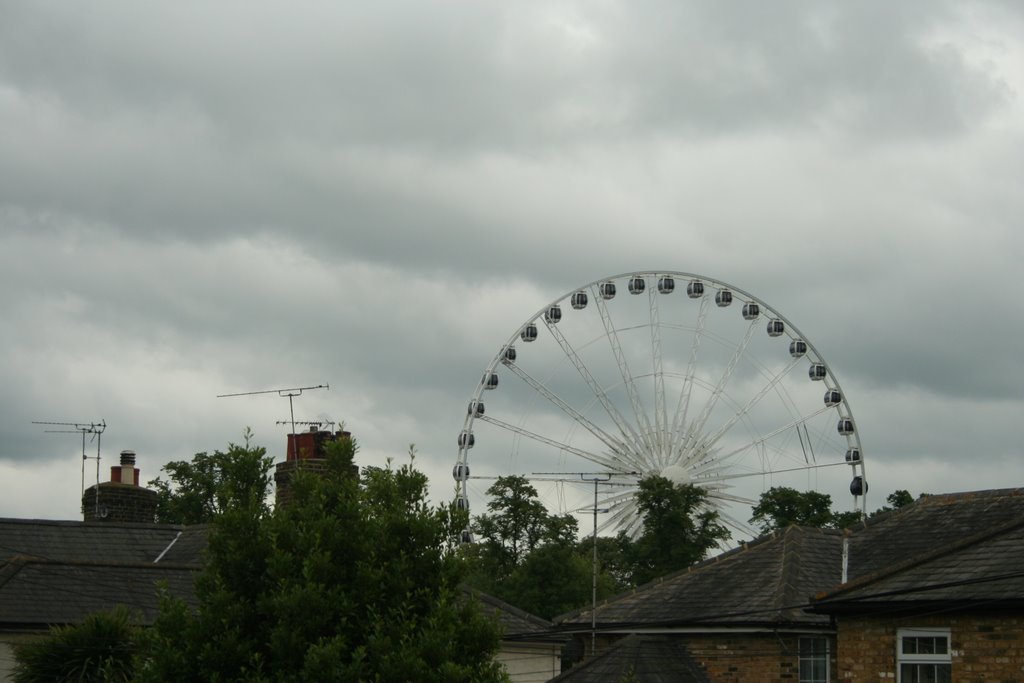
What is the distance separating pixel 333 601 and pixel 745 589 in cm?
1031

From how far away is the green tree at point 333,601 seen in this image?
56.7 feet

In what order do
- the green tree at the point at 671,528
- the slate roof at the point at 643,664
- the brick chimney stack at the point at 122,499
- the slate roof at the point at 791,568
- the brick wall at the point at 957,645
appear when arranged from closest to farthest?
the brick wall at the point at 957,645 < the slate roof at the point at 643,664 < the slate roof at the point at 791,568 < the brick chimney stack at the point at 122,499 < the green tree at the point at 671,528

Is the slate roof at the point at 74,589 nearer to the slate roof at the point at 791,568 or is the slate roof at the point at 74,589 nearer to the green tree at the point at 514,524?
→ the slate roof at the point at 791,568

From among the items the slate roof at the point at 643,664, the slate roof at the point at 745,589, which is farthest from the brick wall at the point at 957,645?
the slate roof at the point at 643,664

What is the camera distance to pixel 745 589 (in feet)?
84.3

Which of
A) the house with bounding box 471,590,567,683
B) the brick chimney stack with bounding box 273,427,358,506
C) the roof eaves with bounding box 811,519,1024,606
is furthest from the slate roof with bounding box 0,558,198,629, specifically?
the roof eaves with bounding box 811,519,1024,606

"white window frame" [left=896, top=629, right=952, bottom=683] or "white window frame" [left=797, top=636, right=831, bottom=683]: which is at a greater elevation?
"white window frame" [left=896, top=629, right=952, bottom=683]

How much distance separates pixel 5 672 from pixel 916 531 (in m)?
17.5

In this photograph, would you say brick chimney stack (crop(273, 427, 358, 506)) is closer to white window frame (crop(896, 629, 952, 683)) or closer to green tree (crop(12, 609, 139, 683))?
green tree (crop(12, 609, 139, 683))

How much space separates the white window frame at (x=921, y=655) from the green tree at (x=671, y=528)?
31.1 m

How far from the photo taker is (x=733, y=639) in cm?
2444

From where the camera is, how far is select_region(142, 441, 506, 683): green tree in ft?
56.7

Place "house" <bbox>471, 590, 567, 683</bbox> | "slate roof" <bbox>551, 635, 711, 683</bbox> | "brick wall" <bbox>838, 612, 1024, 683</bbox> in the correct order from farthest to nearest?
1. "house" <bbox>471, 590, 567, 683</bbox>
2. "slate roof" <bbox>551, 635, 711, 683</bbox>
3. "brick wall" <bbox>838, 612, 1024, 683</bbox>

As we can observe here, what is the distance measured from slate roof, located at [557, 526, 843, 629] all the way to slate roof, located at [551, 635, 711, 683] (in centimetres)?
48
